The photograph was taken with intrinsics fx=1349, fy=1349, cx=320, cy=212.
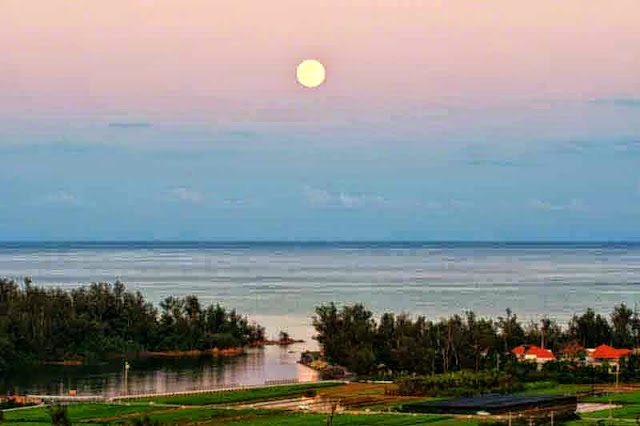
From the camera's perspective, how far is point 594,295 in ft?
463

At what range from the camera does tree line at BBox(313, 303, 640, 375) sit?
247 ft

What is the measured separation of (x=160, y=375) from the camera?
77562 mm

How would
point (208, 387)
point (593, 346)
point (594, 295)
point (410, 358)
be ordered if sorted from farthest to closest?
point (594, 295)
point (593, 346)
point (410, 358)
point (208, 387)

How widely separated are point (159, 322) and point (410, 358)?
79.4 ft

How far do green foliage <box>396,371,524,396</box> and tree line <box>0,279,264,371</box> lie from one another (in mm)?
27975

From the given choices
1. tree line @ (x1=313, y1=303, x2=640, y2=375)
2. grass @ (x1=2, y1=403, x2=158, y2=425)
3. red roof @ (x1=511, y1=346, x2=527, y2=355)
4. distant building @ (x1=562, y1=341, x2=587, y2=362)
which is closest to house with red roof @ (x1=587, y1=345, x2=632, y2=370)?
distant building @ (x1=562, y1=341, x2=587, y2=362)

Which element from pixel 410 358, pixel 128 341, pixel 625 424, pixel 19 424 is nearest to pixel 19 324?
pixel 128 341

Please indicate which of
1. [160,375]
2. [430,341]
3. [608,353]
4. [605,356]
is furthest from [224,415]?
[608,353]

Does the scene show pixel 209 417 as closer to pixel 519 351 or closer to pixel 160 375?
pixel 160 375

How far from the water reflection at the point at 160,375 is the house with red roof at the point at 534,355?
38.2 feet

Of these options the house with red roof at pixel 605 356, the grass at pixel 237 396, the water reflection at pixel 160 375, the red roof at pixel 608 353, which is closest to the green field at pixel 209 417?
the grass at pixel 237 396

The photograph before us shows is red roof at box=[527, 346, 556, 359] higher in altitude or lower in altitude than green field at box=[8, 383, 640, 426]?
higher

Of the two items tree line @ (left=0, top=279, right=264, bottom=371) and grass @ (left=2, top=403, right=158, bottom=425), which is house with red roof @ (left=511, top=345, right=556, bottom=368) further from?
grass @ (left=2, top=403, right=158, bottom=425)

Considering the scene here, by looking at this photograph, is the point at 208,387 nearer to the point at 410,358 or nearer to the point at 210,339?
the point at 410,358
